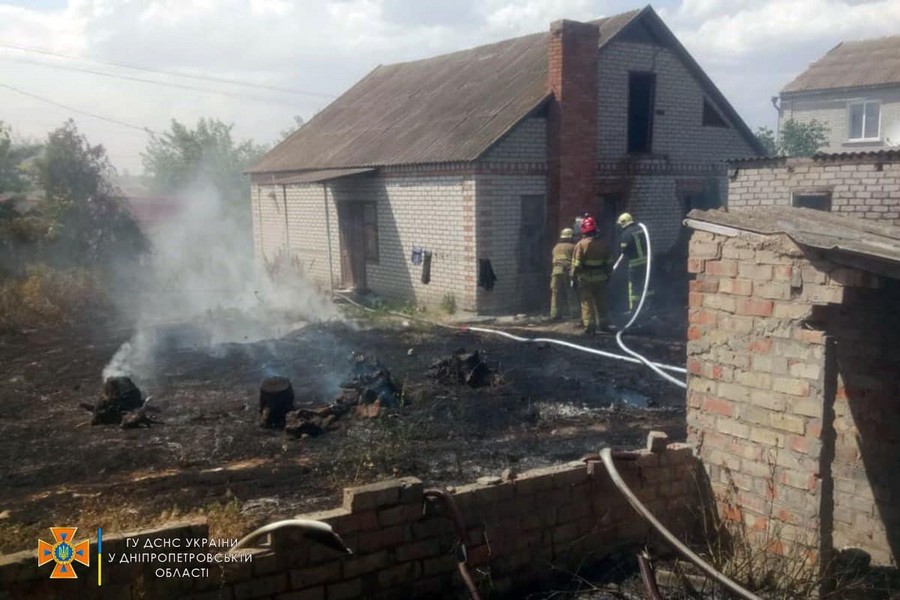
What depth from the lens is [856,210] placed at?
11.4 m

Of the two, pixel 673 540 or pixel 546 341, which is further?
pixel 546 341

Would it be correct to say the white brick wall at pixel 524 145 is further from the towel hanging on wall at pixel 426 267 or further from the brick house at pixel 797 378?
the brick house at pixel 797 378

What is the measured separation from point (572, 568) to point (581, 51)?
1187 cm

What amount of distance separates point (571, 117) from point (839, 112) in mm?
22250

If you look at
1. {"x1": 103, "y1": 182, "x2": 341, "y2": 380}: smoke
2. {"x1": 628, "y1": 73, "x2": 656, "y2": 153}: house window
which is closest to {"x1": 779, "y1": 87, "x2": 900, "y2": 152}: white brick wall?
{"x1": 628, "y1": 73, "x2": 656, "y2": 153}: house window

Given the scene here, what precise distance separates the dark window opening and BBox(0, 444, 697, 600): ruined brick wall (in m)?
9.87

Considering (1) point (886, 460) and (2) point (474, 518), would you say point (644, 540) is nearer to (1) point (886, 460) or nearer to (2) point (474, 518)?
(2) point (474, 518)

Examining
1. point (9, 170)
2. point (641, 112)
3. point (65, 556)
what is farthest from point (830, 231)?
point (9, 170)

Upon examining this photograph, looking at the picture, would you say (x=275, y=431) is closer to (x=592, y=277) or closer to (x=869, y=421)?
(x=869, y=421)

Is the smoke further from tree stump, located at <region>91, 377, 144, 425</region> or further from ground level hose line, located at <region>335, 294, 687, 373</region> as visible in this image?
ground level hose line, located at <region>335, 294, 687, 373</region>

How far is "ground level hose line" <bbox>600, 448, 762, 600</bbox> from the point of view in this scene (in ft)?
10.7

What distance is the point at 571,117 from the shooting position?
14.2 metres

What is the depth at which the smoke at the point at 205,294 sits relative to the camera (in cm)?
1239

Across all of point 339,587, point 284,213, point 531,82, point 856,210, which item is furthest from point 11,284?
point 856,210
